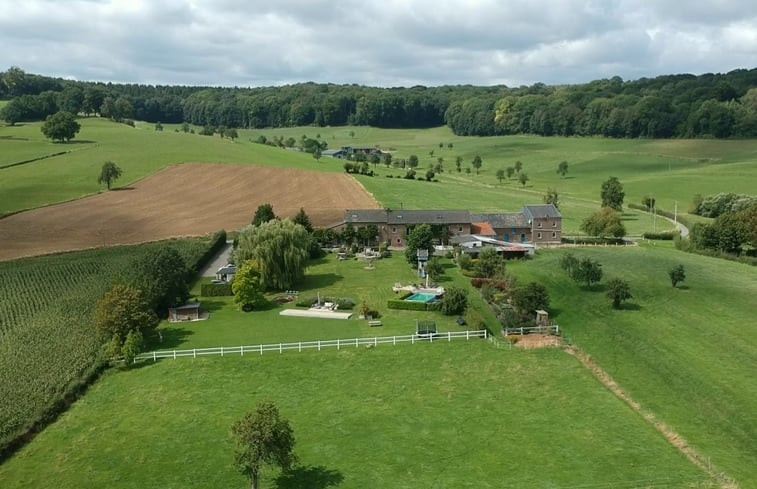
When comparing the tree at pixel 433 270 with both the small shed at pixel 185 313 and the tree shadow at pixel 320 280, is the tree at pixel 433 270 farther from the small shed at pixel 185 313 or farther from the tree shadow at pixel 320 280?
the small shed at pixel 185 313

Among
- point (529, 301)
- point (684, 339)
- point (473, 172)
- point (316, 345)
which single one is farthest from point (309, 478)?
point (473, 172)

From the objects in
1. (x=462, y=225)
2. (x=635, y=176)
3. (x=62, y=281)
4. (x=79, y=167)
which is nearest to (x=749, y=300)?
(x=462, y=225)

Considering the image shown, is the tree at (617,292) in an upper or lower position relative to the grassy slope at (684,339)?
upper

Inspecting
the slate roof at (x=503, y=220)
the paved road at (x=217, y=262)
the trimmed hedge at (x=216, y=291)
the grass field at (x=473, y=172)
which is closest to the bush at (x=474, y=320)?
the trimmed hedge at (x=216, y=291)

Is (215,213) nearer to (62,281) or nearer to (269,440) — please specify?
(62,281)

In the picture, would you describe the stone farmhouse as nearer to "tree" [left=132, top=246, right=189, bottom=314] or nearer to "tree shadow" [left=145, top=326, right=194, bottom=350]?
"tree" [left=132, top=246, right=189, bottom=314]

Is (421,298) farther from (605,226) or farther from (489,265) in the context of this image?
(605,226)
